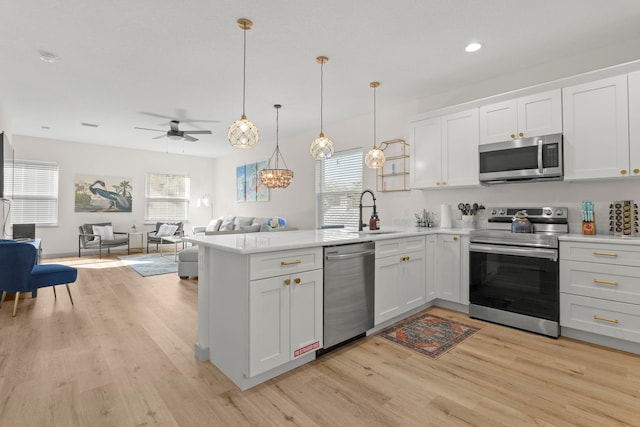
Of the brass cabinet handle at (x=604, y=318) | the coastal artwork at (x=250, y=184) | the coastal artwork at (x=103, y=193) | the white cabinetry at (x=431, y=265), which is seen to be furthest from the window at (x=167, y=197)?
the brass cabinet handle at (x=604, y=318)

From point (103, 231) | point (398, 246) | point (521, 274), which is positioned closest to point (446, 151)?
point (398, 246)

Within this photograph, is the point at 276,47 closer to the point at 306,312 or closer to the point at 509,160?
the point at 306,312

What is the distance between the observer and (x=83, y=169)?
763cm

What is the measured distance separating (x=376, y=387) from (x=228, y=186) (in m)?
7.83

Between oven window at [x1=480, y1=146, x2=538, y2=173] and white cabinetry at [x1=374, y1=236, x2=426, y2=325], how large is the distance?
108cm

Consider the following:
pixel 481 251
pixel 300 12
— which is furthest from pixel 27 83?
pixel 481 251

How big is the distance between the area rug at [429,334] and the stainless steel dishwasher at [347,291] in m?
0.32

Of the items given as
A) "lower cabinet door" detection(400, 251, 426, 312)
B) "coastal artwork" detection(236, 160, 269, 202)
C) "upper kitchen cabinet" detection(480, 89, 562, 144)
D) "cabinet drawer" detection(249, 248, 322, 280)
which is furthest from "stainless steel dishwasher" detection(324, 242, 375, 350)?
"coastal artwork" detection(236, 160, 269, 202)

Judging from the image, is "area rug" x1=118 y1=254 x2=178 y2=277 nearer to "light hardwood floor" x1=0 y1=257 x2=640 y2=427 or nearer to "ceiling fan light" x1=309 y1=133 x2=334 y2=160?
"light hardwood floor" x1=0 y1=257 x2=640 y2=427

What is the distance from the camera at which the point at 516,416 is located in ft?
5.74

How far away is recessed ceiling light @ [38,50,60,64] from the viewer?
10.6ft

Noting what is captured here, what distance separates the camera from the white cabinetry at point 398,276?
9.43ft

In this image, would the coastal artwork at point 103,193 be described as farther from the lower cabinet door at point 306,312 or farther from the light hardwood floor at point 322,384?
the lower cabinet door at point 306,312

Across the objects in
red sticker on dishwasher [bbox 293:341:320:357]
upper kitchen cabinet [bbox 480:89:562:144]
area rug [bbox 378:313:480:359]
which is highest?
upper kitchen cabinet [bbox 480:89:562:144]
